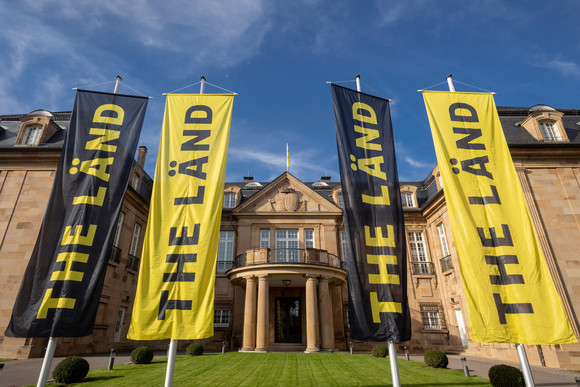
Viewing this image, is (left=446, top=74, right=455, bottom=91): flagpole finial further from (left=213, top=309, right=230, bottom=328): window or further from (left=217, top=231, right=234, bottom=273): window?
(left=213, top=309, right=230, bottom=328): window

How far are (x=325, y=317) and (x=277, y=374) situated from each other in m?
8.59

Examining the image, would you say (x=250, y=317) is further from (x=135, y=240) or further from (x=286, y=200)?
(x=135, y=240)

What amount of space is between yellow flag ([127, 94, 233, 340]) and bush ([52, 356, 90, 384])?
4.40m

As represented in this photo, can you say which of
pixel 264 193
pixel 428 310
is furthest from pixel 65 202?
pixel 428 310

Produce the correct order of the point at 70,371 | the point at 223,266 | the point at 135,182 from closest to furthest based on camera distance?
the point at 70,371 → the point at 135,182 → the point at 223,266

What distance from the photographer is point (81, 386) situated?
874 centimetres

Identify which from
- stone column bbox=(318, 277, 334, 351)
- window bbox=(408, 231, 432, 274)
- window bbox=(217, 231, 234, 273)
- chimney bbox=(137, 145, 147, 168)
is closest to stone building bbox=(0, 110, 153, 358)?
chimney bbox=(137, 145, 147, 168)

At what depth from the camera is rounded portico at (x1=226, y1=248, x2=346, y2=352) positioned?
1811 cm

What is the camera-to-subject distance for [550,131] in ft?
59.5

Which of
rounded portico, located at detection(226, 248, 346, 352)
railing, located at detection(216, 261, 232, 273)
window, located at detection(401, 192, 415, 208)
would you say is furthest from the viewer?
window, located at detection(401, 192, 415, 208)

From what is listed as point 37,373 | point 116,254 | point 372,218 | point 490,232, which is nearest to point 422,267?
point 490,232

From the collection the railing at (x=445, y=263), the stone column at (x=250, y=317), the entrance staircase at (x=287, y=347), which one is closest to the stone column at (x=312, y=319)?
the entrance staircase at (x=287, y=347)

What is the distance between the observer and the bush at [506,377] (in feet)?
27.7

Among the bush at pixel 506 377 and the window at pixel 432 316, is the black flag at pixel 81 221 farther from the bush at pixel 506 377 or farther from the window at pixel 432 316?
the window at pixel 432 316
